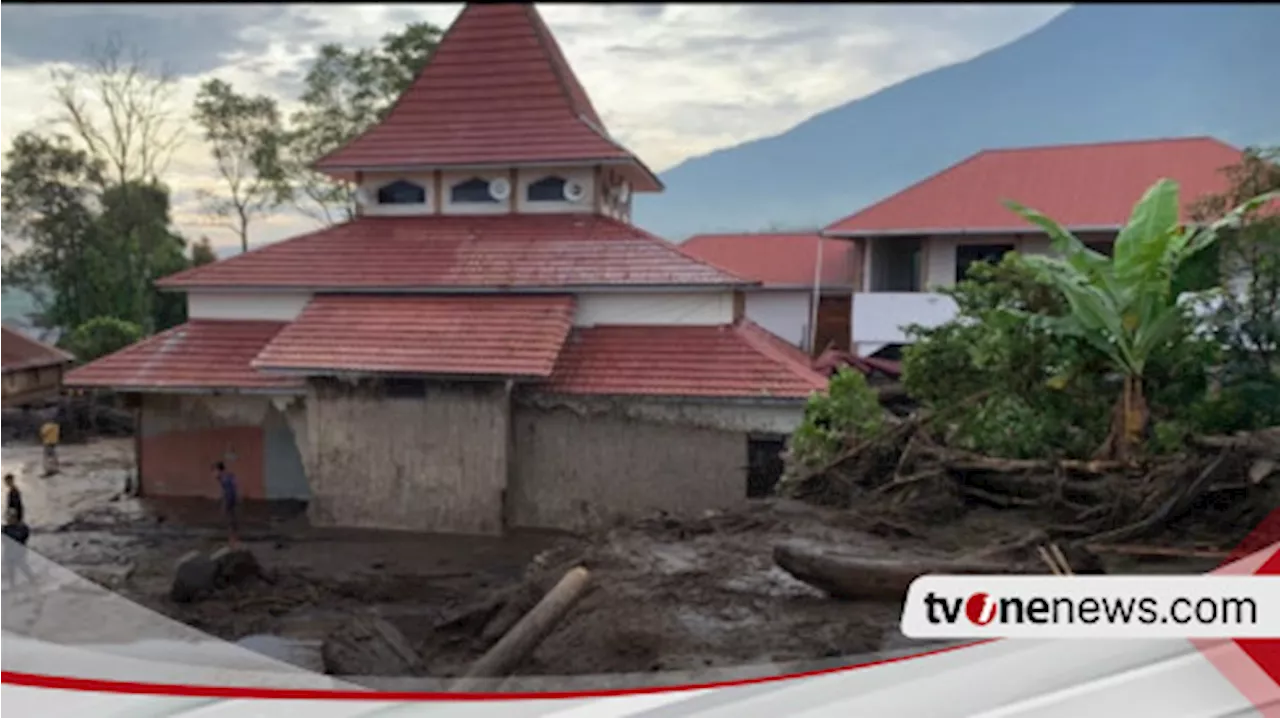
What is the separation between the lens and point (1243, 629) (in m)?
0.80

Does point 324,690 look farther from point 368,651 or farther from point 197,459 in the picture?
point 197,459

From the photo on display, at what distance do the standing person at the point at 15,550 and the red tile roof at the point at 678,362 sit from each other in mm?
534

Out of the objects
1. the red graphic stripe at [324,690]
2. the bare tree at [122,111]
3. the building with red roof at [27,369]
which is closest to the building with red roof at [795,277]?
the red graphic stripe at [324,690]

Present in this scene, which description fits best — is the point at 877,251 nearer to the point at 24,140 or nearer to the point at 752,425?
the point at 752,425

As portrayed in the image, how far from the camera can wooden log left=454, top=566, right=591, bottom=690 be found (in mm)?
795

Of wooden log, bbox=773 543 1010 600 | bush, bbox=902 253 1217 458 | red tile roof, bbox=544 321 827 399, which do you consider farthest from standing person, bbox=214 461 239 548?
bush, bbox=902 253 1217 458

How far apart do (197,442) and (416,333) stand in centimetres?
25

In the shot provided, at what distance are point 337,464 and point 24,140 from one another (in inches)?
17.7

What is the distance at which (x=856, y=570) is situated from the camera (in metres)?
0.94

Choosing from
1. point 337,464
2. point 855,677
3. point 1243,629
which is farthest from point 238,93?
point 1243,629

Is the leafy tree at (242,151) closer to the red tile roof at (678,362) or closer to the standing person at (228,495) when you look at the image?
the standing person at (228,495)

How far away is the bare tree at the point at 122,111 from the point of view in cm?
62

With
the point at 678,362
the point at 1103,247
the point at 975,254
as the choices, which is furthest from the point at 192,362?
the point at 1103,247

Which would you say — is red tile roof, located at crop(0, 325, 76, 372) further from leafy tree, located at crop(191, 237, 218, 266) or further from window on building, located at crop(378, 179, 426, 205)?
window on building, located at crop(378, 179, 426, 205)
